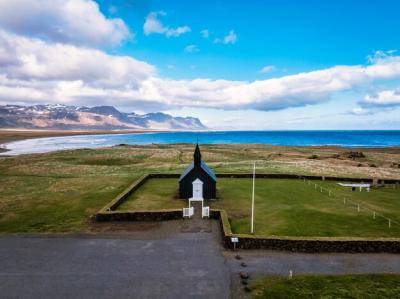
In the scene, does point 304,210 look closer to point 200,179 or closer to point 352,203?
point 352,203

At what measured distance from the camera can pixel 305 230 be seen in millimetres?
24391

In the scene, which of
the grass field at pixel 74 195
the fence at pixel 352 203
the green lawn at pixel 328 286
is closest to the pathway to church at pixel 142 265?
the green lawn at pixel 328 286

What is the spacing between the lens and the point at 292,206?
31281 mm

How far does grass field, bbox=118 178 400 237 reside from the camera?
24.7m

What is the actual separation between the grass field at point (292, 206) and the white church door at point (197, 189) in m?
1.56

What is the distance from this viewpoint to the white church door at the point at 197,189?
34.3 meters

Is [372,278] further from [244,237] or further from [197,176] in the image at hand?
[197,176]

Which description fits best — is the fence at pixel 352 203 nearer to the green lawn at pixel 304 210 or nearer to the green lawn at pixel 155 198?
the green lawn at pixel 304 210

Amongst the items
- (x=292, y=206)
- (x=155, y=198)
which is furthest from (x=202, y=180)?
(x=292, y=206)

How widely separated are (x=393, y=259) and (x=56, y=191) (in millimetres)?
Answer: 35036

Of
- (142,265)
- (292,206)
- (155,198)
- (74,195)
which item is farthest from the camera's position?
(74,195)

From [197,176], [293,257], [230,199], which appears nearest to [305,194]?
[230,199]

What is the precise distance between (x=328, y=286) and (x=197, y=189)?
64.3 feet

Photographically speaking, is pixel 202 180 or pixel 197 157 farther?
pixel 202 180
